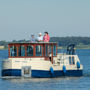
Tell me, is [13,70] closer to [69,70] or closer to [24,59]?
[24,59]

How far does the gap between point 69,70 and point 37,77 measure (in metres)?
2.99

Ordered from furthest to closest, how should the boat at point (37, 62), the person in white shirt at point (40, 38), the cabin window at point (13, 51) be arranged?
the person in white shirt at point (40, 38)
the cabin window at point (13, 51)
the boat at point (37, 62)

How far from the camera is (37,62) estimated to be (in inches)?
1783

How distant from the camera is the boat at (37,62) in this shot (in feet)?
148

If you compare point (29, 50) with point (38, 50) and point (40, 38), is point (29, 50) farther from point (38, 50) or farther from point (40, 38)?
point (40, 38)

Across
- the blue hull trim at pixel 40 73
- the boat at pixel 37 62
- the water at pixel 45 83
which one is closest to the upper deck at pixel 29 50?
the boat at pixel 37 62

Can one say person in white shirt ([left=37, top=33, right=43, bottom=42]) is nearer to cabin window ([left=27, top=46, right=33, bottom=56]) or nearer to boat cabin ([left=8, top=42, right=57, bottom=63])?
boat cabin ([left=8, top=42, right=57, bottom=63])

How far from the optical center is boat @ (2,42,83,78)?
45250 mm

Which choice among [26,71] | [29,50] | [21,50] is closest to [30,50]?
[29,50]

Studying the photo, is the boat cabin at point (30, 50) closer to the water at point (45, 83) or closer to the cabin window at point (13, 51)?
the cabin window at point (13, 51)

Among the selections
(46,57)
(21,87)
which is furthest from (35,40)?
(21,87)

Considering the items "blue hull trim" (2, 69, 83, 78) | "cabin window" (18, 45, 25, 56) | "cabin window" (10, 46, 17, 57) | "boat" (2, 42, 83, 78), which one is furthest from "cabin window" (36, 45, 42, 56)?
"cabin window" (10, 46, 17, 57)

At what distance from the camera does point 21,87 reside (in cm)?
4128

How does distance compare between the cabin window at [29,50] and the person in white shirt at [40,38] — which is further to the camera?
the person in white shirt at [40,38]
